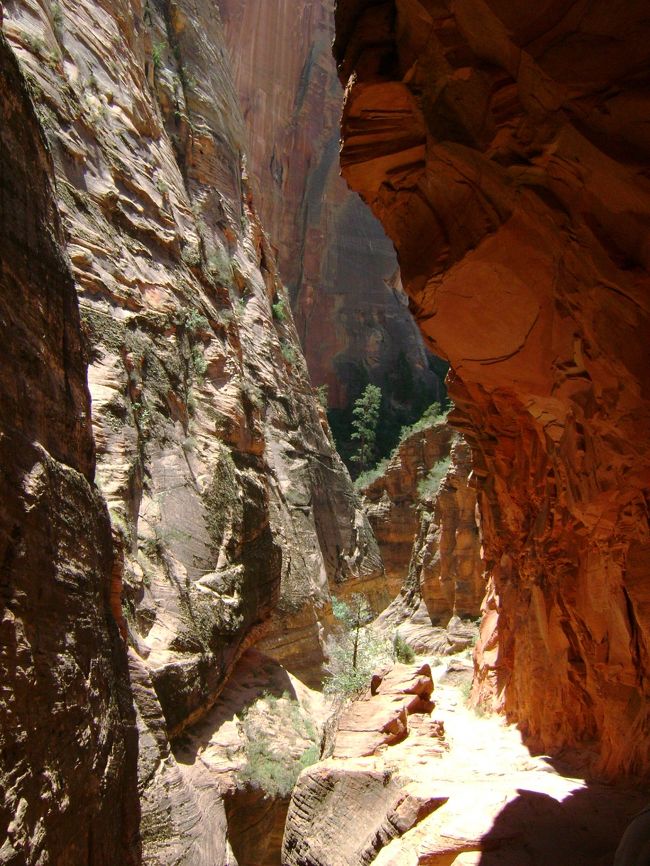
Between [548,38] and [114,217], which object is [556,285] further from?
[114,217]

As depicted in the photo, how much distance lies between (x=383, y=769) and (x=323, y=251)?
33112 millimetres

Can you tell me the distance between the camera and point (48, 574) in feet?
15.9

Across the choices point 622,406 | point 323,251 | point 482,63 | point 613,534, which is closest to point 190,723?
point 613,534

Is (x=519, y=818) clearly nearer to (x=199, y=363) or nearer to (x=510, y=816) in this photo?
(x=510, y=816)

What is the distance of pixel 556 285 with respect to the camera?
16.8 ft

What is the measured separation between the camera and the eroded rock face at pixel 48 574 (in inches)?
167

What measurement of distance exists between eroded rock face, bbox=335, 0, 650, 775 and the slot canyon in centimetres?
2

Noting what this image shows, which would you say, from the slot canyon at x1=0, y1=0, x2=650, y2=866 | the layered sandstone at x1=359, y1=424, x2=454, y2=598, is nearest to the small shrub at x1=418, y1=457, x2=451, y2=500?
the layered sandstone at x1=359, y1=424, x2=454, y2=598

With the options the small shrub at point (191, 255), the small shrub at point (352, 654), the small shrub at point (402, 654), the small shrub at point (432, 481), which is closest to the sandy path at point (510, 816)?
the small shrub at point (352, 654)

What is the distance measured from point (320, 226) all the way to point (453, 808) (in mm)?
34618

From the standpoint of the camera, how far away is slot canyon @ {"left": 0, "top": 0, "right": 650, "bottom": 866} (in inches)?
171

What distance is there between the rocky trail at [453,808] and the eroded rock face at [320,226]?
95.1 feet

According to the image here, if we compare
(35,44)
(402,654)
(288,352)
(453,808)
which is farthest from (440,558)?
(35,44)

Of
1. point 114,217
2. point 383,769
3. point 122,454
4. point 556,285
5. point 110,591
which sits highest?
point 114,217
